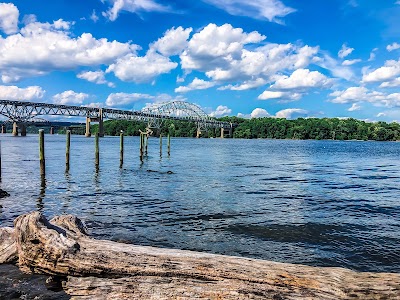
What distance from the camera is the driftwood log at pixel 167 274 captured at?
4.89 m

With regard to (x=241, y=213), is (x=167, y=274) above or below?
above

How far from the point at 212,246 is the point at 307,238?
3.16m

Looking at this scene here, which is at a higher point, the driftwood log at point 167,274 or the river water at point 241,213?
the driftwood log at point 167,274

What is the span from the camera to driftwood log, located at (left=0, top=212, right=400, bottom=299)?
193 inches

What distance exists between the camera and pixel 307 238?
11.1 meters

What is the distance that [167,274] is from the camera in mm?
5535

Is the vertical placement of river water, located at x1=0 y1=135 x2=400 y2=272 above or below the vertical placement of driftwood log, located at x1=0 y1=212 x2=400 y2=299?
below

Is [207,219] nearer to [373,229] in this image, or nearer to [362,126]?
[373,229]

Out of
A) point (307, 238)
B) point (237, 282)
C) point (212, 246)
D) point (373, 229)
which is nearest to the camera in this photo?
point (237, 282)

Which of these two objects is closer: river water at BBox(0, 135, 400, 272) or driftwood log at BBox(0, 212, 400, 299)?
driftwood log at BBox(0, 212, 400, 299)

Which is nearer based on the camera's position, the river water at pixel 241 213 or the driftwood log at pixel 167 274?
the driftwood log at pixel 167 274

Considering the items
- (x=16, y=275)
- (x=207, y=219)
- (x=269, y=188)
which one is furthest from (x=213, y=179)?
(x=16, y=275)

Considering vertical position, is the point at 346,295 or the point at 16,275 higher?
the point at 346,295

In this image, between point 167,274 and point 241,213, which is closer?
point 167,274
